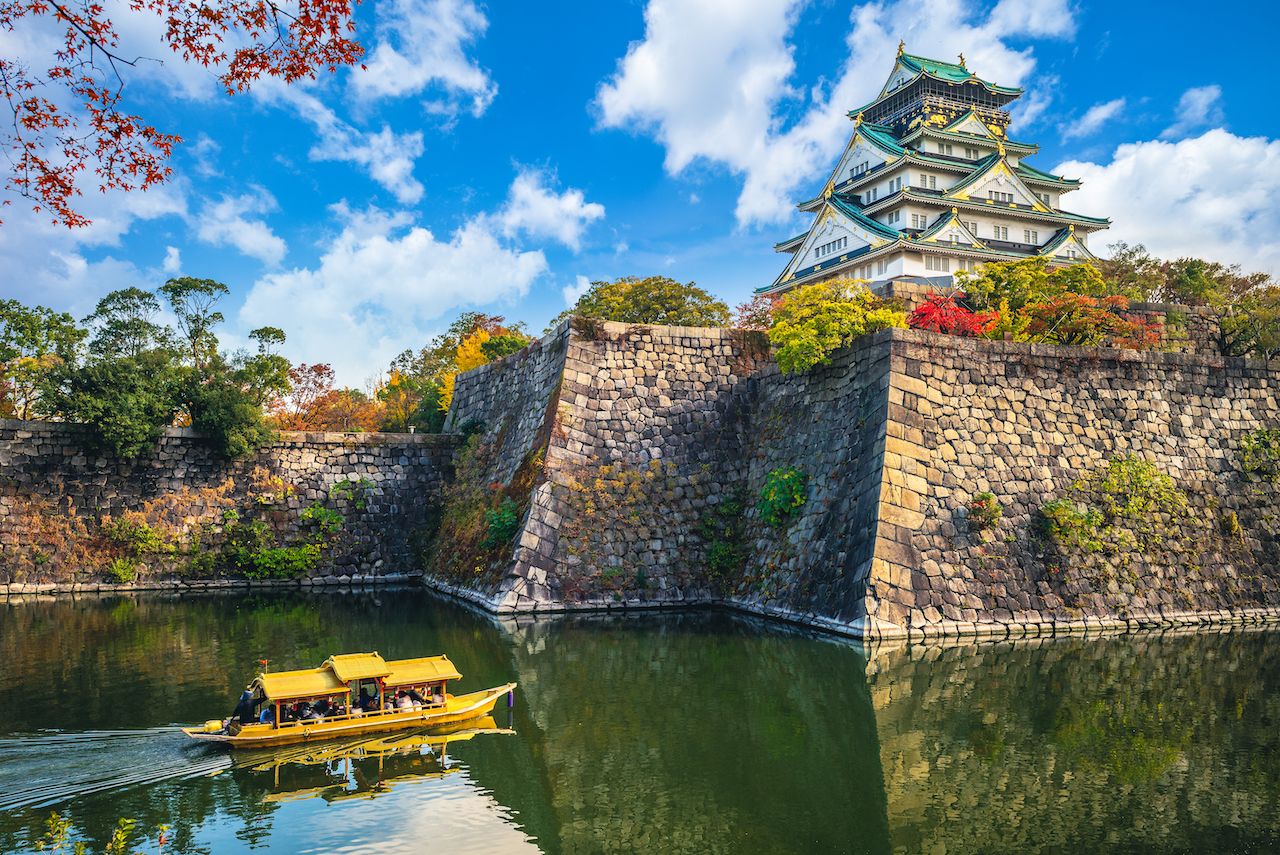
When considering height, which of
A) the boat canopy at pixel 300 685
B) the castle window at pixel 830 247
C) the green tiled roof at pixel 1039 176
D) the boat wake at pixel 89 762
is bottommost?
the boat wake at pixel 89 762

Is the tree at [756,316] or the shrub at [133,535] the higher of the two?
the tree at [756,316]

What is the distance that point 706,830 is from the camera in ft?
23.8

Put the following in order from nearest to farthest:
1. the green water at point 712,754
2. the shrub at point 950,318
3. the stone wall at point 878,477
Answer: the green water at point 712,754 < the stone wall at point 878,477 < the shrub at point 950,318

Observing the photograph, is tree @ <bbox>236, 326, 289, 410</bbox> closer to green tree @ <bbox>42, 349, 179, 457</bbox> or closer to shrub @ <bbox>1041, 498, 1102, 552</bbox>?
Answer: green tree @ <bbox>42, 349, 179, 457</bbox>

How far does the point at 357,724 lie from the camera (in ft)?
32.0

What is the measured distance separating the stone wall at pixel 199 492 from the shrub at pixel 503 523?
19.8 ft

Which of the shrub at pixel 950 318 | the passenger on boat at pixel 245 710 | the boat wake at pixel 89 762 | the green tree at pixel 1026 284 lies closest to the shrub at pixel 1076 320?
the green tree at pixel 1026 284

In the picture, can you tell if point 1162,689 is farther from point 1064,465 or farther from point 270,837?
point 270,837

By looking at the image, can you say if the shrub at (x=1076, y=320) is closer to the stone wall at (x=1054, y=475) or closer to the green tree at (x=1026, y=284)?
the green tree at (x=1026, y=284)

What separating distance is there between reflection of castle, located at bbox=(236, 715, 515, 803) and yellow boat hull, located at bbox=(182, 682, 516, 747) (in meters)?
0.13

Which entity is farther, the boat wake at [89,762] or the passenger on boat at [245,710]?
the passenger on boat at [245,710]

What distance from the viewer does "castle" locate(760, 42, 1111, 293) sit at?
113 ft

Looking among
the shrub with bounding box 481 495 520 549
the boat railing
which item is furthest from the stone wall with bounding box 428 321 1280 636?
the boat railing

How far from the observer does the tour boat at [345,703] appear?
368 inches
